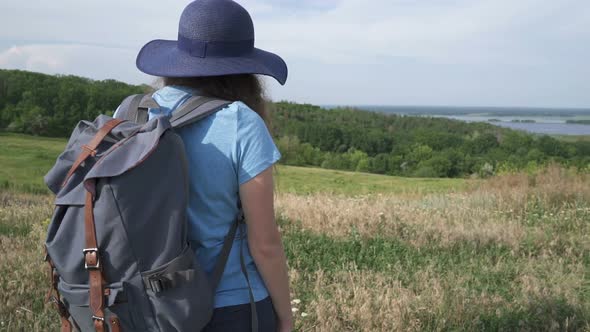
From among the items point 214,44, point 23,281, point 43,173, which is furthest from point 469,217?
point 43,173

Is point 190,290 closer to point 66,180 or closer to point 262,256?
point 262,256

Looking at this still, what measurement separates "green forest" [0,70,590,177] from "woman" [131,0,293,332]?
6730cm

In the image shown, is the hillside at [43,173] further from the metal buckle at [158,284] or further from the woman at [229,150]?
the metal buckle at [158,284]

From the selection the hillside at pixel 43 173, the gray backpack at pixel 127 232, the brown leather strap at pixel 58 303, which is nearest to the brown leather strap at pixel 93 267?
the gray backpack at pixel 127 232

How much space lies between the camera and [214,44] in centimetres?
185

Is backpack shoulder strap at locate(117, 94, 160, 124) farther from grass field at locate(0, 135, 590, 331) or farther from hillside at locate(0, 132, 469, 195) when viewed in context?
hillside at locate(0, 132, 469, 195)

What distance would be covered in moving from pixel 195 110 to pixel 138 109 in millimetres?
257

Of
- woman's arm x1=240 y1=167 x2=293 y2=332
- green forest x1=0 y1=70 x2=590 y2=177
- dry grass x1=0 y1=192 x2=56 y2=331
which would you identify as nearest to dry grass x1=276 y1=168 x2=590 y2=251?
dry grass x1=0 y1=192 x2=56 y2=331

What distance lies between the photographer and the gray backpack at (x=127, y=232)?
5.22 ft

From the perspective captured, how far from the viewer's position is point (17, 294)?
4.20 metres

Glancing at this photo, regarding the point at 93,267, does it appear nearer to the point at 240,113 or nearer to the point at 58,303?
the point at 58,303

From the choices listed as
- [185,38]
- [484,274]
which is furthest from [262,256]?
[484,274]

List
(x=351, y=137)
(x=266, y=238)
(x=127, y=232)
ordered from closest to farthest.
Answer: (x=127, y=232) < (x=266, y=238) < (x=351, y=137)

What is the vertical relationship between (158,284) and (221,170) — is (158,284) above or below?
below
